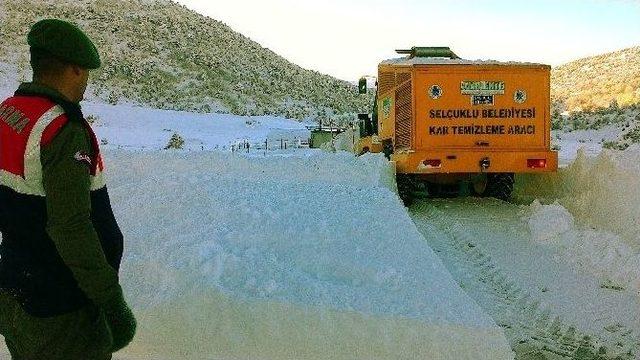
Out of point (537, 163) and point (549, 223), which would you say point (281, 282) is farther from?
point (537, 163)

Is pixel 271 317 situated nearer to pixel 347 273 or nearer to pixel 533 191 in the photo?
pixel 347 273

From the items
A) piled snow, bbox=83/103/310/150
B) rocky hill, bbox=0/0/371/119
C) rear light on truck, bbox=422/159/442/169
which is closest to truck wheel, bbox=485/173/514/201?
rear light on truck, bbox=422/159/442/169

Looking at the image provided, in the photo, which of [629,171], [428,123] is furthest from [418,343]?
[428,123]

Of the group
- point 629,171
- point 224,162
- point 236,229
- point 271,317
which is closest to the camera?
point 271,317

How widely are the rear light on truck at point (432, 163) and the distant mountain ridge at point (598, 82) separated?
3047 cm

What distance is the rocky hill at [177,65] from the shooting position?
51.2 m

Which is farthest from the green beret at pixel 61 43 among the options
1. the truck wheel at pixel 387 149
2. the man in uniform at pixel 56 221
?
the truck wheel at pixel 387 149

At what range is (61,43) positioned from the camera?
95.4 inches

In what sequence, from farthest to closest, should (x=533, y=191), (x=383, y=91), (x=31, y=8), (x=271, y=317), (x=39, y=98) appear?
(x=31, y=8)
(x=383, y=91)
(x=533, y=191)
(x=271, y=317)
(x=39, y=98)

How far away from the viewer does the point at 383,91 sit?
1412 centimetres

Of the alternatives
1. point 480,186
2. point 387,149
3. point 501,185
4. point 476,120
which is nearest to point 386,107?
point 387,149

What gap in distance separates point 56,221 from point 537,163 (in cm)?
1029

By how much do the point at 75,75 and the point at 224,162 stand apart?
27.9ft

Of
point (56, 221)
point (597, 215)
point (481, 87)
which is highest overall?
point (481, 87)
